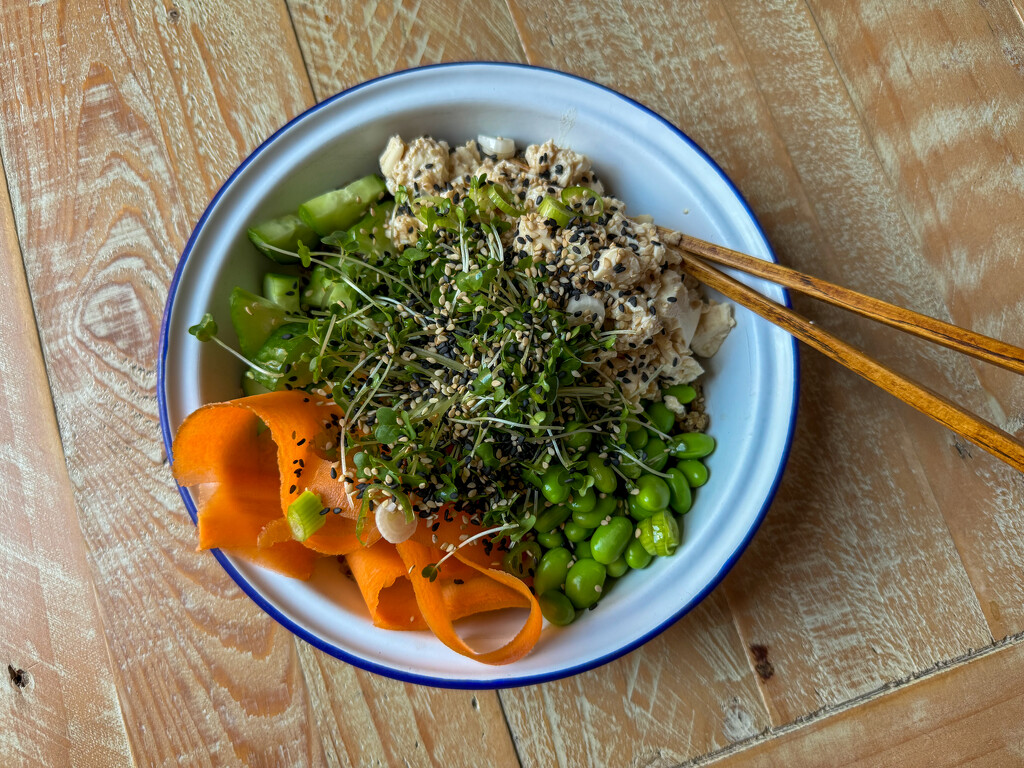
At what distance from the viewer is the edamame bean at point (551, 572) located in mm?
1662

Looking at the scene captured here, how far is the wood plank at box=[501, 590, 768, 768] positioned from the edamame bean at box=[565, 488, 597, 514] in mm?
459

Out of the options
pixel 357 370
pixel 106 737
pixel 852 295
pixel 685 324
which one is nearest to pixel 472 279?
pixel 357 370

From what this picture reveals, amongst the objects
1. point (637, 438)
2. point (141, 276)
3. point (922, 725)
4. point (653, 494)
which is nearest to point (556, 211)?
point (637, 438)

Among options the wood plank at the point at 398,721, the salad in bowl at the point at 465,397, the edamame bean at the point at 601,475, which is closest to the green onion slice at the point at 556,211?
the salad in bowl at the point at 465,397

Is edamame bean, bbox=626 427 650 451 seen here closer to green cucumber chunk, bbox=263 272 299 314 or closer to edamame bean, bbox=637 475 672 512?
edamame bean, bbox=637 475 672 512

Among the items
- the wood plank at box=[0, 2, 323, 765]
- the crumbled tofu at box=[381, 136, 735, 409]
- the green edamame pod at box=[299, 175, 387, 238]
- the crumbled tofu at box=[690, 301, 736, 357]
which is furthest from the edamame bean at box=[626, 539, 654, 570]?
the green edamame pod at box=[299, 175, 387, 238]

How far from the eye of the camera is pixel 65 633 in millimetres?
1915

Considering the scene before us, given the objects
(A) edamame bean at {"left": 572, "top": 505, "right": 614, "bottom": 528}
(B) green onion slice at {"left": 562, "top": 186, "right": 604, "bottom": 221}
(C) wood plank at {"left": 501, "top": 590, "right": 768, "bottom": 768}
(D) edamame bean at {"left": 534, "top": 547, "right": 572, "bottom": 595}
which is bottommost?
(C) wood plank at {"left": 501, "top": 590, "right": 768, "bottom": 768}

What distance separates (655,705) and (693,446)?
695 mm

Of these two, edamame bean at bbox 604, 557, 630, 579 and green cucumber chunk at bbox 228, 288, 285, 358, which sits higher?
green cucumber chunk at bbox 228, 288, 285, 358

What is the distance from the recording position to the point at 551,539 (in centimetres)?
170

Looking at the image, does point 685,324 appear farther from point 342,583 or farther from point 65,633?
point 65,633

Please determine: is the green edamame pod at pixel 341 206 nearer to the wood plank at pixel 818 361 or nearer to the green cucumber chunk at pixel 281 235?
the green cucumber chunk at pixel 281 235

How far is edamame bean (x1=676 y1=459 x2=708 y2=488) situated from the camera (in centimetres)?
168
